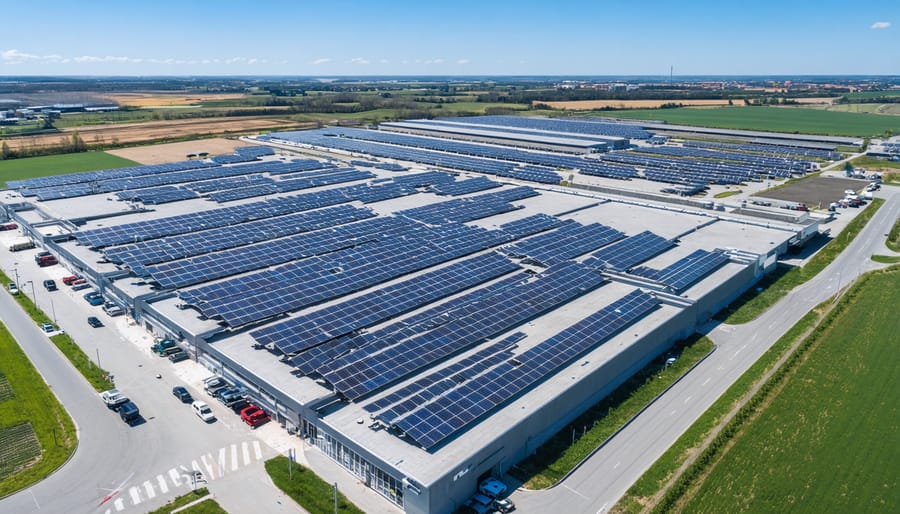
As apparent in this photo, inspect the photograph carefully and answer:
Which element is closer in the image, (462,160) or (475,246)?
(475,246)

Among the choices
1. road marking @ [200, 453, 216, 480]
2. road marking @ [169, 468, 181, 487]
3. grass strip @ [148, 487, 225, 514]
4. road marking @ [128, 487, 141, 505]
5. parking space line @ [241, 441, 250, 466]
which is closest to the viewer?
grass strip @ [148, 487, 225, 514]

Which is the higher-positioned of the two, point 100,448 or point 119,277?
point 119,277

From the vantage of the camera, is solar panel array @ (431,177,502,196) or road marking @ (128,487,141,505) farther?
solar panel array @ (431,177,502,196)

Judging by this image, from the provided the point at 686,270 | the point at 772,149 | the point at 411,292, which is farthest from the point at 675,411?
the point at 772,149

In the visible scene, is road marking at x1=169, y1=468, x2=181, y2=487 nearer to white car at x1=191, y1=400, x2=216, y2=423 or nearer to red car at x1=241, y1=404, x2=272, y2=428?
white car at x1=191, y1=400, x2=216, y2=423

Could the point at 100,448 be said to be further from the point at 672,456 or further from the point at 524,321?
the point at 672,456

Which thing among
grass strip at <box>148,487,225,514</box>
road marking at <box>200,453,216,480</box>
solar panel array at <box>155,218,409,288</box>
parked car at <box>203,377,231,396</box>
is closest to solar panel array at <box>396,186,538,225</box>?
solar panel array at <box>155,218,409,288</box>

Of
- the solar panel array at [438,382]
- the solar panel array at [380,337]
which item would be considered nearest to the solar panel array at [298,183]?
the solar panel array at [380,337]

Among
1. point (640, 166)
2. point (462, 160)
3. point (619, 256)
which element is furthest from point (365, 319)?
point (640, 166)
